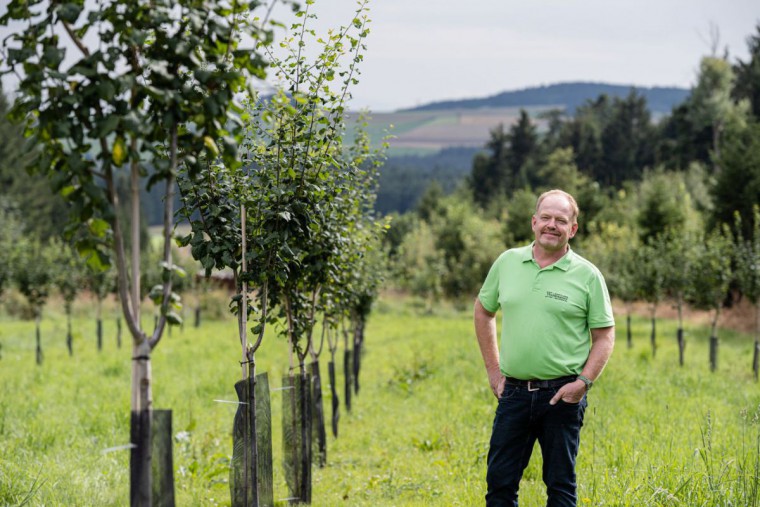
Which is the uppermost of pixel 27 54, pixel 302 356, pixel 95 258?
pixel 27 54

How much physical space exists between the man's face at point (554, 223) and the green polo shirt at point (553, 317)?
12cm

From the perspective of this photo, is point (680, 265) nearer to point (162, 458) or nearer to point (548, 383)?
point (548, 383)

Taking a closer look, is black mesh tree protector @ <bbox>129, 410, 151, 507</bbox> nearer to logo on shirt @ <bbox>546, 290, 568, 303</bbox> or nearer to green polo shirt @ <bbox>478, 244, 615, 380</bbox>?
green polo shirt @ <bbox>478, 244, 615, 380</bbox>

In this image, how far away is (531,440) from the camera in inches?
177

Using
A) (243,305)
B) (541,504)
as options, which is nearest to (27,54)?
(243,305)

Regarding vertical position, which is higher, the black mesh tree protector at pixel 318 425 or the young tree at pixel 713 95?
the young tree at pixel 713 95

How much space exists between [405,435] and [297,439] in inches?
118

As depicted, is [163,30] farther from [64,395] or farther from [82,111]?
[64,395]

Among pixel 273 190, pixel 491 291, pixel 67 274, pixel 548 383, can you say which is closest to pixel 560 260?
pixel 491 291

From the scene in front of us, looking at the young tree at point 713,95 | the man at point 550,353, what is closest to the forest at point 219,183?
the man at point 550,353

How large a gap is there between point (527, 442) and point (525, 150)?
7106cm

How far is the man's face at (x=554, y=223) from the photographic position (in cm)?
433

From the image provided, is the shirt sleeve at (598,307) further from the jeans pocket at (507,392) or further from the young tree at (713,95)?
the young tree at (713,95)

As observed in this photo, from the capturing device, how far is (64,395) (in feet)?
39.7
